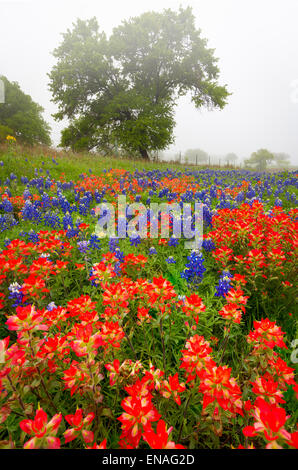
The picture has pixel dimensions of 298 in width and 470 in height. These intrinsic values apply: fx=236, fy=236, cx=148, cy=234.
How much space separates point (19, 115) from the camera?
143 ft

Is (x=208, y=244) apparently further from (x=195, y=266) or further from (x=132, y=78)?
(x=132, y=78)

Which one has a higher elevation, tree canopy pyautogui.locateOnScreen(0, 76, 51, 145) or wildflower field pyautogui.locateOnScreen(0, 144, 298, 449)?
tree canopy pyautogui.locateOnScreen(0, 76, 51, 145)

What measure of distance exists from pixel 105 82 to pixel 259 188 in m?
22.5

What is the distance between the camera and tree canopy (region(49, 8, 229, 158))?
76.9ft

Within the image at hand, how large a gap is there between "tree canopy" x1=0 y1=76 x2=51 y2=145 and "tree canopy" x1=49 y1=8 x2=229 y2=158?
2187cm

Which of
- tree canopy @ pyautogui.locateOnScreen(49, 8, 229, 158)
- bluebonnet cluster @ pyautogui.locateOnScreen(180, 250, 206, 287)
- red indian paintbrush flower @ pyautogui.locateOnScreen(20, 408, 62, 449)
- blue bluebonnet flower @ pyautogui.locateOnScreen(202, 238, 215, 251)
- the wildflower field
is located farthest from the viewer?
tree canopy @ pyautogui.locateOnScreen(49, 8, 229, 158)

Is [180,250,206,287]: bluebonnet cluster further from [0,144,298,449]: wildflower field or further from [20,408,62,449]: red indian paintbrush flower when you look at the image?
[20,408,62,449]: red indian paintbrush flower

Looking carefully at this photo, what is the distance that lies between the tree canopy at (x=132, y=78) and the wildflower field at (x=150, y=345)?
2146cm

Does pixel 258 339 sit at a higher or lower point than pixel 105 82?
lower

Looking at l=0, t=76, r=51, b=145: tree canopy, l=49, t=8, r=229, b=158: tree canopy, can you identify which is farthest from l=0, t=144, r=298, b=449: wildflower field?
l=0, t=76, r=51, b=145: tree canopy

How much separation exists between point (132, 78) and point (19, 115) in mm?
28573
